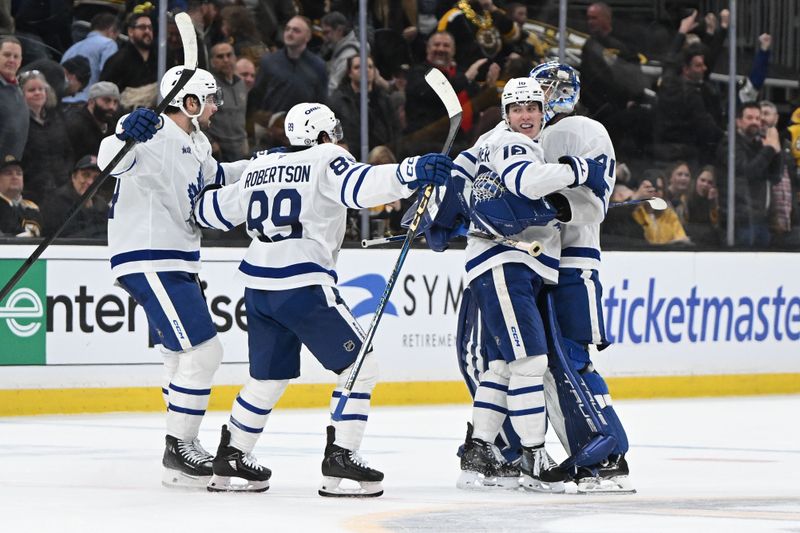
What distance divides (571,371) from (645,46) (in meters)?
5.19

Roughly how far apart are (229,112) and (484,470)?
3966 mm

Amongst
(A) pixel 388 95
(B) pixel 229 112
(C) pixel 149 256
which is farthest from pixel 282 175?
(A) pixel 388 95

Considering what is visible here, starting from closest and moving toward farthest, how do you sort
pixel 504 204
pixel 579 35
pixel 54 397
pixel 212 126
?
pixel 504 204
pixel 54 397
pixel 212 126
pixel 579 35

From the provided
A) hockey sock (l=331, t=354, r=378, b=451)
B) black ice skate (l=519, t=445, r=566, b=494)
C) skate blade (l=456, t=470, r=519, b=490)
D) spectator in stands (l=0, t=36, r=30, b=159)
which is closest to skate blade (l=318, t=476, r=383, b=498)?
hockey sock (l=331, t=354, r=378, b=451)

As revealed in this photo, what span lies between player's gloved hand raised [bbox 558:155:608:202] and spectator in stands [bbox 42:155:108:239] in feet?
12.0

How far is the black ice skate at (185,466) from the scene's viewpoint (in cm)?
501

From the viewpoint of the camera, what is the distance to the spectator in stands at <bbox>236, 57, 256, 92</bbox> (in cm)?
860

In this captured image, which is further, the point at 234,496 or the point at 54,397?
the point at 54,397

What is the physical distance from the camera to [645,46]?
390 inches

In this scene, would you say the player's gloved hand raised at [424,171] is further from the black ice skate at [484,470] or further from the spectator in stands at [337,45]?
the spectator in stands at [337,45]

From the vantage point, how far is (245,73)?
339 inches

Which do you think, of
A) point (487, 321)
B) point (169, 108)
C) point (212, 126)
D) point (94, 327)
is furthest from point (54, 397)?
point (487, 321)

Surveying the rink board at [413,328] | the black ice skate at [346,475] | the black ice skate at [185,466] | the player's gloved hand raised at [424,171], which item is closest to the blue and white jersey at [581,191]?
the player's gloved hand raised at [424,171]

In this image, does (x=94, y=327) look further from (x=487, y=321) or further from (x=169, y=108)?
(x=487, y=321)
